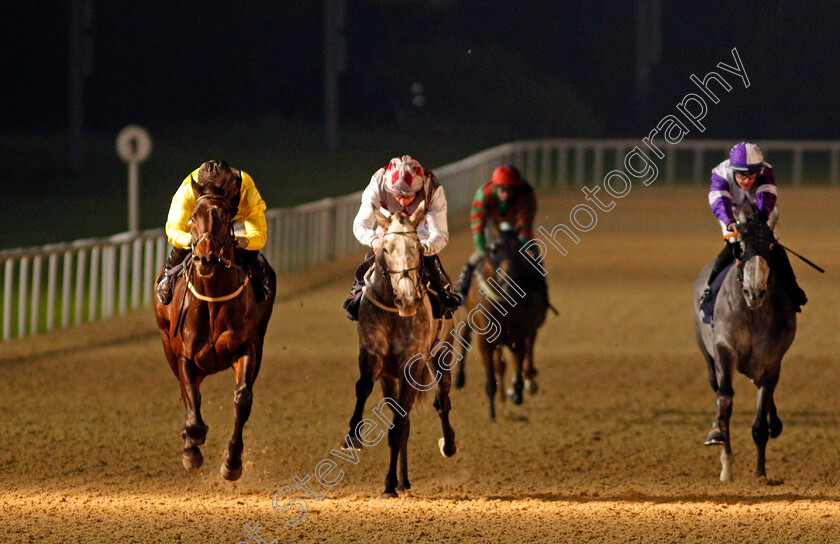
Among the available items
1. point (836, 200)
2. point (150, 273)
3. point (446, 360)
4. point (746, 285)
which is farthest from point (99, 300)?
point (836, 200)

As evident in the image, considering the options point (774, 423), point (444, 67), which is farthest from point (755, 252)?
point (444, 67)

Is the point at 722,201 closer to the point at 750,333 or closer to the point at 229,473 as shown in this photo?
the point at 750,333

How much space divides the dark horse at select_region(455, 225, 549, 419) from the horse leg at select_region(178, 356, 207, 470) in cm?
383

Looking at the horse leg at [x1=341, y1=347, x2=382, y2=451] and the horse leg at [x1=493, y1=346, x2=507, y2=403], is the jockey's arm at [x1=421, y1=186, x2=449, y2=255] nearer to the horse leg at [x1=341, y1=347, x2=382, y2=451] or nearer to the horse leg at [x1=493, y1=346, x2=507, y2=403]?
the horse leg at [x1=341, y1=347, x2=382, y2=451]

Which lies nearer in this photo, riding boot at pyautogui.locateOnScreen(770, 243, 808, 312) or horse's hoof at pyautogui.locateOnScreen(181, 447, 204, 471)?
horse's hoof at pyautogui.locateOnScreen(181, 447, 204, 471)

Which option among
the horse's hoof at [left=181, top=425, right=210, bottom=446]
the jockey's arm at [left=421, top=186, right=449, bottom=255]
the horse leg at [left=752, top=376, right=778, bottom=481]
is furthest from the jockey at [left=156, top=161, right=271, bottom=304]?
the horse leg at [left=752, top=376, right=778, bottom=481]

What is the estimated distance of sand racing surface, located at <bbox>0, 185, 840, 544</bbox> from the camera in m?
6.89

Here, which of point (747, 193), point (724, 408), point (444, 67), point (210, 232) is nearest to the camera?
point (210, 232)

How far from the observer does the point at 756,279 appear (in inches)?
304

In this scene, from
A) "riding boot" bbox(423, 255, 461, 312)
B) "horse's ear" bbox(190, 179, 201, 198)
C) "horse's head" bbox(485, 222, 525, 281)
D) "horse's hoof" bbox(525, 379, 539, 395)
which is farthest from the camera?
"horse's hoof" bbox(525, 379, 539, 395)

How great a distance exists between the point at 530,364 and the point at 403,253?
4239mm

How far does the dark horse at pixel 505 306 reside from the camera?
10398 millimetres

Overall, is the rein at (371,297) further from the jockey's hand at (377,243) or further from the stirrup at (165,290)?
the stirrup at (165,290)

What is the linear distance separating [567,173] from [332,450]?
23355 mm
